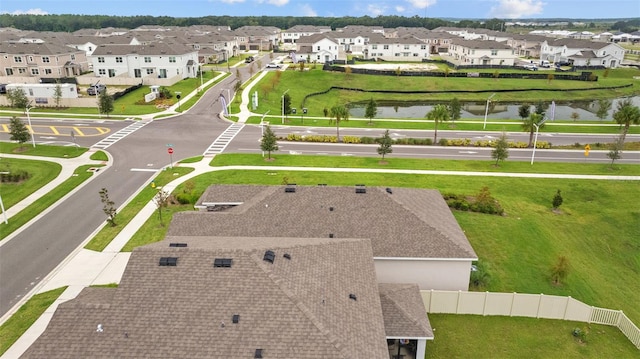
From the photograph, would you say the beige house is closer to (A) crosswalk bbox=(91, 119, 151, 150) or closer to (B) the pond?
(A) crosswalk bbox=(91, 119, 151, 150)

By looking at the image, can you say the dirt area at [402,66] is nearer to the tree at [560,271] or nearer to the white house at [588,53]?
the white house at [588,53]

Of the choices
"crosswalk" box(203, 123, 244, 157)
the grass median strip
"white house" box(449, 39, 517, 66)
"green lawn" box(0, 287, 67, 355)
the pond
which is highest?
"white house" box(449, 39, 517, 66)

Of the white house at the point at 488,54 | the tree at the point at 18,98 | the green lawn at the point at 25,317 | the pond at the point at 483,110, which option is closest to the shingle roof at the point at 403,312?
the green lawn at the point at 25,317

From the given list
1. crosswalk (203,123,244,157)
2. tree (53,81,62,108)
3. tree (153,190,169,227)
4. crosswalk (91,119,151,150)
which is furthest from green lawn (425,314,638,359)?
tree (53,81,62,108)

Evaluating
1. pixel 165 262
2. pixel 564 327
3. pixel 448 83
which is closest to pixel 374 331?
pixel 165 262

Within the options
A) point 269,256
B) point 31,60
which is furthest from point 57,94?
point 269,256
